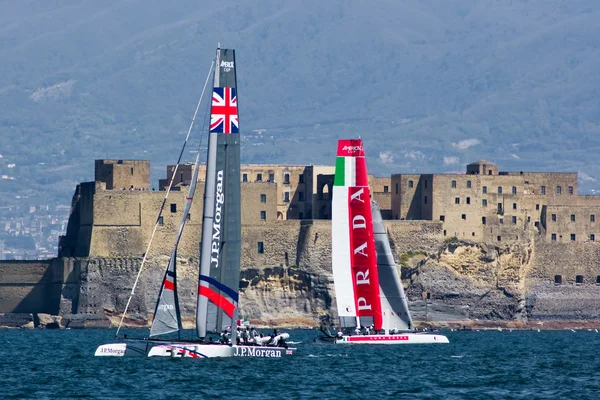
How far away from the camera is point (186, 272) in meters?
101

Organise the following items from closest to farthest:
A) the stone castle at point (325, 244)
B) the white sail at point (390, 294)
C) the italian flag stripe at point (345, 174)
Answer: the italian flag stripe at point (345, 174), the white sail at point (390, 294), the stone castle at point (325, 244)

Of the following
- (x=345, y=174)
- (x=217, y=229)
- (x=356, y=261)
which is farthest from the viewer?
(x=345, y=174)

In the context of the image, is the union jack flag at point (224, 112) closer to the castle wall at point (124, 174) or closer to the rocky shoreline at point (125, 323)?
the rocky shoreline at point (125, 323)

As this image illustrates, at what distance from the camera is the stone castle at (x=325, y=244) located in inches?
3949

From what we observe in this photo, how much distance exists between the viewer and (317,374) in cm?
5997

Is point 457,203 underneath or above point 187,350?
above

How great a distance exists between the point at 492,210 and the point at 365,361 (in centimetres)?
4347

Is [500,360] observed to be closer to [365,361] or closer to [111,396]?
[365,361]

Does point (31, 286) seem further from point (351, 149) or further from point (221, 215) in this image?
point (221, 215)

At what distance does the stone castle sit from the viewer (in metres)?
100

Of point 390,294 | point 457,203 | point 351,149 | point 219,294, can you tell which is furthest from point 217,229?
point 457,203

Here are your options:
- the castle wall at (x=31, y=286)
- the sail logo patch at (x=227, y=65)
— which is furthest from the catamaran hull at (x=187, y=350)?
the castle wall at (x=31, y=286)

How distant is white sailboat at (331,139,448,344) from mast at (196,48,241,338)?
657 inches

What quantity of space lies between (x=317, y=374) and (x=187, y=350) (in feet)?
15.4
